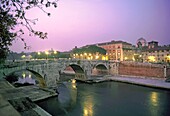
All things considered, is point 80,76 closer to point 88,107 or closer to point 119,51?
point 88,107

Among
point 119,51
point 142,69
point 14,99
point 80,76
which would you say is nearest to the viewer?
point 14,99

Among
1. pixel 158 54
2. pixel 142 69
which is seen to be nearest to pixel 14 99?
pixel 142 69

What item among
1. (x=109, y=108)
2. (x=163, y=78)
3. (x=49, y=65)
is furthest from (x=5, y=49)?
(x=163, y=78)

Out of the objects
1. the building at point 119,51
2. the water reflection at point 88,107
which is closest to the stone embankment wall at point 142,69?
the water reflection at point 88,107

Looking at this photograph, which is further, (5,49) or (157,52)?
(157,52)

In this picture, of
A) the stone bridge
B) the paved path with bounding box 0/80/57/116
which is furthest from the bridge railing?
the paved path with bounding box 0/80/57/116

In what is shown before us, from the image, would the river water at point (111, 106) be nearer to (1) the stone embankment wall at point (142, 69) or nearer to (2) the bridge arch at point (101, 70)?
(1) the stone embankment wall at point (142, 69)

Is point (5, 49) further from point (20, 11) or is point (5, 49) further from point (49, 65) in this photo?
point (49, 65)

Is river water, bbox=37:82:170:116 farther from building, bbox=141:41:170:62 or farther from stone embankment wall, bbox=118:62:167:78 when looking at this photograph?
building, bbox=141:41:170:62

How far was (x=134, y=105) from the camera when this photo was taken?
19359 mm

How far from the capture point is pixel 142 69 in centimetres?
3841

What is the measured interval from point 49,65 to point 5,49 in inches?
797

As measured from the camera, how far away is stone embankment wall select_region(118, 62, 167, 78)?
115 feet

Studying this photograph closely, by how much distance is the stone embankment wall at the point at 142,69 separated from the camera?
1382 inches
